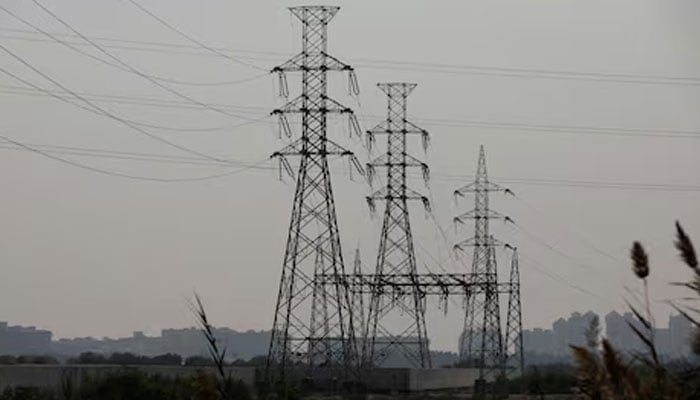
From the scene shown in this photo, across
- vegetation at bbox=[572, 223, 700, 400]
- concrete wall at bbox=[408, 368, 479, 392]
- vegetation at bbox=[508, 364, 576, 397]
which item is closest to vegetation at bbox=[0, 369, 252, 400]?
vegetation at bbox=[508, 364, 576, 397]

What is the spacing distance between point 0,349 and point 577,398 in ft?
556

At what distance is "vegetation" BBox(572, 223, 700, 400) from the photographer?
4918mm

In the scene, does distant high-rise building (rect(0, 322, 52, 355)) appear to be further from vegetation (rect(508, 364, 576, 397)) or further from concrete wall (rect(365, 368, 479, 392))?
vegetation (rect(508, 364, 576, 397))

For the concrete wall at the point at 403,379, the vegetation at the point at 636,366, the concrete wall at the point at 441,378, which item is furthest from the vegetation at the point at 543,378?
the concrete wall at the point at 441,378

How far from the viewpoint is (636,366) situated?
230 inches

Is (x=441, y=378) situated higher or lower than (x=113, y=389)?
higher

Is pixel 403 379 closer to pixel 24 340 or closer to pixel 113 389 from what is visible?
pixel 113 389

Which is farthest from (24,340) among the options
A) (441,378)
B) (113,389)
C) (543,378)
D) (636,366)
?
(636,366)

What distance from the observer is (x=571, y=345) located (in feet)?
17.5

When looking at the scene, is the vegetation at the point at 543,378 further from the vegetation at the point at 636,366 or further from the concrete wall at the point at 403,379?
the concrete wall at the point at 403,379

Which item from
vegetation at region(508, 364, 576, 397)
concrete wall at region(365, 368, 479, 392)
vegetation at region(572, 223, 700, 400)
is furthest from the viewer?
concrete wall at region(365, 368, 479, 392)

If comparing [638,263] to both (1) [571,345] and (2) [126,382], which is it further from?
(2) [126,382]

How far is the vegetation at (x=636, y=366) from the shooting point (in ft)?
16.1

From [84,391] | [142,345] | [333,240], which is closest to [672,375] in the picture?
[84,391]
